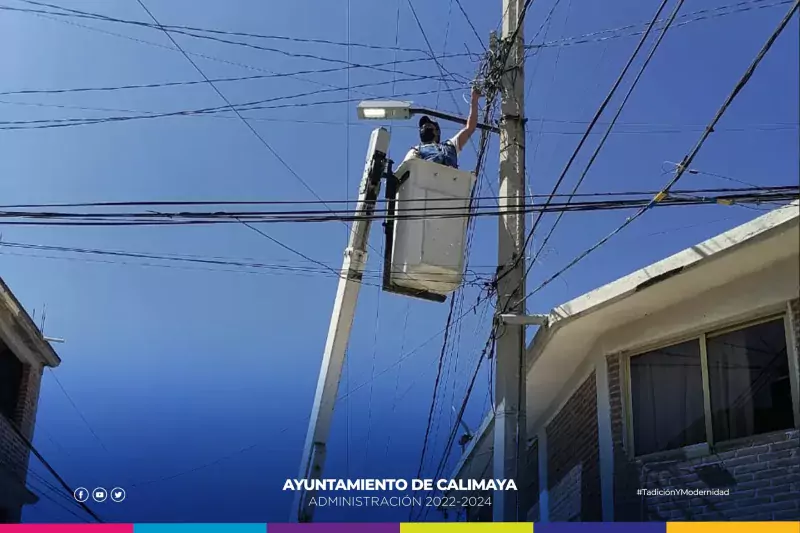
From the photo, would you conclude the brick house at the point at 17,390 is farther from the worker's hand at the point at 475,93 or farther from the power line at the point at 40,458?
the worker's hand at the point at 475,93

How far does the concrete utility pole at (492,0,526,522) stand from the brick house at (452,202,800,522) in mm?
246

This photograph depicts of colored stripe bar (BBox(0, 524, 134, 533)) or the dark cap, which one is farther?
the dark cap

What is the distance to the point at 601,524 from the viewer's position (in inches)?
247

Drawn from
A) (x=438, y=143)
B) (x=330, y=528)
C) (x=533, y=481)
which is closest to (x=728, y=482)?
(x=330, y=528)

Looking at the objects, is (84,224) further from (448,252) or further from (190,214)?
(448,252)

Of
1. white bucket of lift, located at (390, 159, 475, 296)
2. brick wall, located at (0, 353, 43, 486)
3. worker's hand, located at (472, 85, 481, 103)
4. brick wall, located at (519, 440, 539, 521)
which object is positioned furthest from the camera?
brick wall, located at (519, 440, 539, 521)

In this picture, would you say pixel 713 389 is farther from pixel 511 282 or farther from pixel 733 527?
pixel 511 282

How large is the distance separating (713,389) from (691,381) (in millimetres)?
263

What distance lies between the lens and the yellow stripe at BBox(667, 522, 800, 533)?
18.7 ft

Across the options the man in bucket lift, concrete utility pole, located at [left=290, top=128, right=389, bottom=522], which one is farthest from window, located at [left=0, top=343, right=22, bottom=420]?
the man in bucket lift

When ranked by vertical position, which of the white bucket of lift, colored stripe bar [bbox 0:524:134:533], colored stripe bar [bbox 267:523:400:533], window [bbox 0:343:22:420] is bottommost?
colored stripe bar [bbox 0:524:134:533]

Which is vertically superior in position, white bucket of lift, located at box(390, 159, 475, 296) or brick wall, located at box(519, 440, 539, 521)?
white bucket of lift, located at box(390, 159, 475, 296)

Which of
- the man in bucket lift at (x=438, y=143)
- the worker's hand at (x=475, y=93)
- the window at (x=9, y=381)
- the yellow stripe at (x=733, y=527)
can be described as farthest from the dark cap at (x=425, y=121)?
the window at (x=9, y=381)

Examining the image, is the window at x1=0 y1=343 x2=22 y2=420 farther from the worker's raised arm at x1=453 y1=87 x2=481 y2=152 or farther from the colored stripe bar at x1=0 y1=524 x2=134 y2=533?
the worker's raised arm at x1=453 y1=87 x2=481 y2=152
